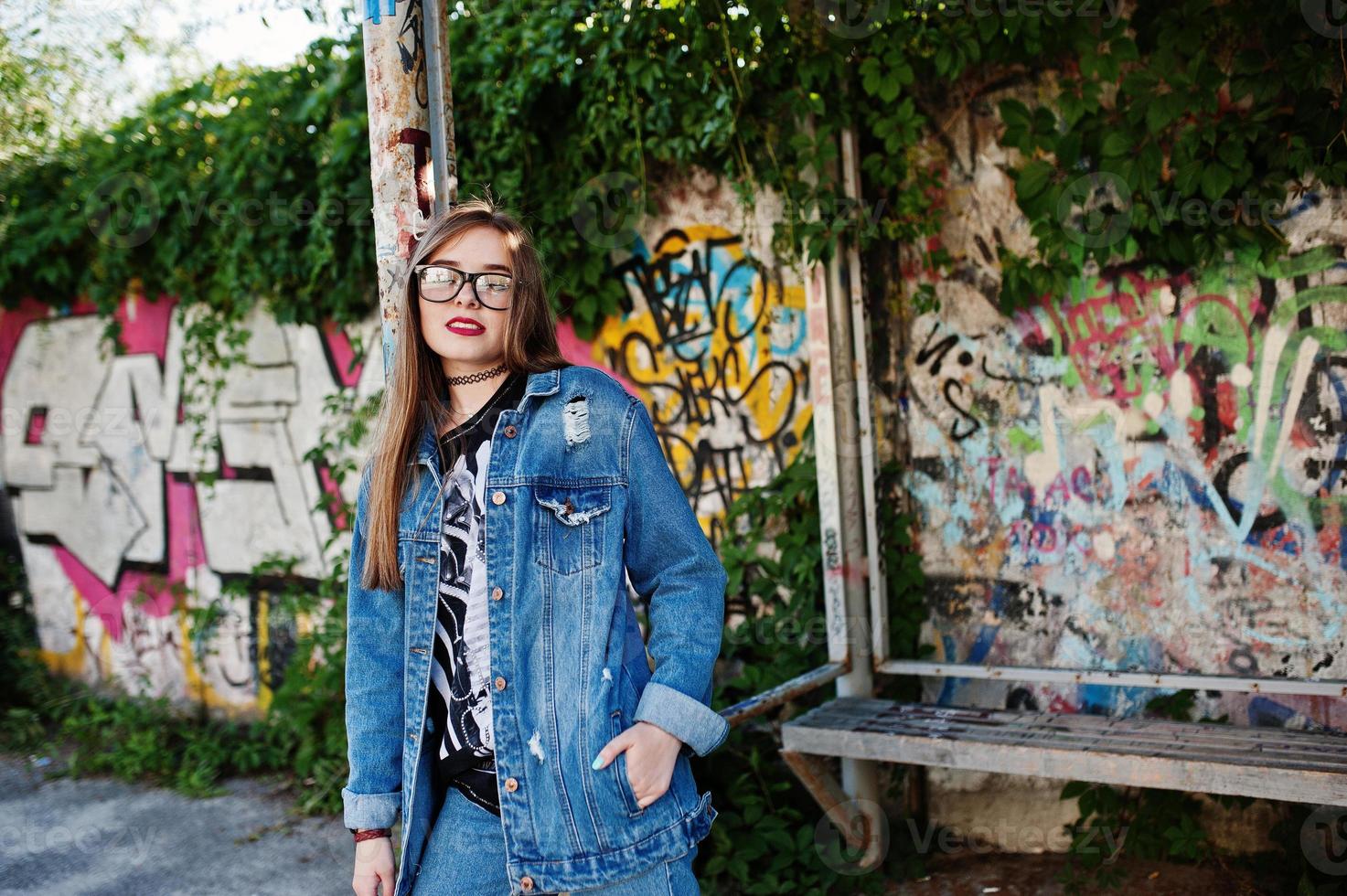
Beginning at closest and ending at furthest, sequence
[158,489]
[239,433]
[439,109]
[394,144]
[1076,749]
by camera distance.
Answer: [394,144] → [439,109] → [1076,749] → [239,433] → [158,489]

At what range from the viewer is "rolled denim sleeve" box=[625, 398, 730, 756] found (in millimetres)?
1903

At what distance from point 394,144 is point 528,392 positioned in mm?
876

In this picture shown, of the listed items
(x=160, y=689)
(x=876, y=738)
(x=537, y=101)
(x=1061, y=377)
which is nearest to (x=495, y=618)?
(x=876, y=738)

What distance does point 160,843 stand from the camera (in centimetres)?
496

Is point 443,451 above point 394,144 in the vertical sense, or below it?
below

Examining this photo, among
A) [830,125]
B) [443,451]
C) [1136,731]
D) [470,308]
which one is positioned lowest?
[1136,731]

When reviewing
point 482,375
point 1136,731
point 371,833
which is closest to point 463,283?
point 482,375

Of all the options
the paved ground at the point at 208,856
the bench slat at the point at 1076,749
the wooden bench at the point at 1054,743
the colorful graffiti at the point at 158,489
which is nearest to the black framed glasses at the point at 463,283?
the wooden bench at the point at 1054,743

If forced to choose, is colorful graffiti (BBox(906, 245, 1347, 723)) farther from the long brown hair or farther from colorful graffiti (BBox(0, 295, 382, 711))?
colorful graffiti (BBox(0, 295, 382, 711))

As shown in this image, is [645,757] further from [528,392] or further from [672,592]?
[528,392]

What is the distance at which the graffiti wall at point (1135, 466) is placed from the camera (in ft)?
11.6

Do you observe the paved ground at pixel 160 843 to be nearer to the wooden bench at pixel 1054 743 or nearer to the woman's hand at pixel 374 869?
Answer: the wooden bench at pixel 1054 743

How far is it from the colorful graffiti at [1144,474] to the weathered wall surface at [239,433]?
2.32 feet

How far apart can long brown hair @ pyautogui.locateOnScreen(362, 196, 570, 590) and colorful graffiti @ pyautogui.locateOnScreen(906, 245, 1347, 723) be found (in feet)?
7.73
